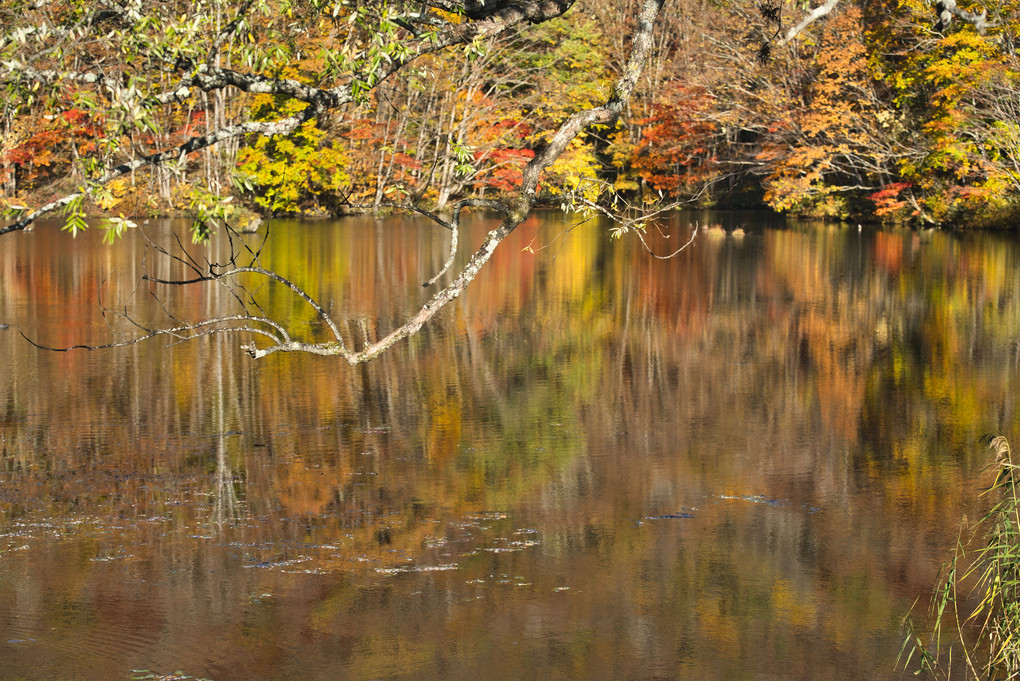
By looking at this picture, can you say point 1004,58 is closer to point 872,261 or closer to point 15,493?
point 872,261

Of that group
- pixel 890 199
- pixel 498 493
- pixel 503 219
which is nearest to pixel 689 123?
pixel 890 199

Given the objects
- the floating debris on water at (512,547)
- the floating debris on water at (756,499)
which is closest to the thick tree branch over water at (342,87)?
the floating debris on water at (512,547)

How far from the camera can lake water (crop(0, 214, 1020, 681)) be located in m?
5.82

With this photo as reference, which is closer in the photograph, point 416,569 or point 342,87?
point 342,87

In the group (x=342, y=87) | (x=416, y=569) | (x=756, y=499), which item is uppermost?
(x=342, y=87)

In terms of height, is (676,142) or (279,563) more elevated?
(676,142)

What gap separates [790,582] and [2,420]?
7.40 m

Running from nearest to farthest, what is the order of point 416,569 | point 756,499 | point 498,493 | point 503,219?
A: point 503,219, point 416,569, point 756,499, point 498,493

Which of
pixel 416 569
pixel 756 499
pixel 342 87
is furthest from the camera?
pixel 756 499

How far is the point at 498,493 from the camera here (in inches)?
329

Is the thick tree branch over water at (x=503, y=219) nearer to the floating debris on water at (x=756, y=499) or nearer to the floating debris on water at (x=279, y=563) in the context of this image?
the floating debris on water at (x=279, y=563)

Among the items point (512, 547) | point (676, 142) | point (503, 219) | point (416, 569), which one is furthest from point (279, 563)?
point (676, 142)

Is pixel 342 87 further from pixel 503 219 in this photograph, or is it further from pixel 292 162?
pixel 292 162

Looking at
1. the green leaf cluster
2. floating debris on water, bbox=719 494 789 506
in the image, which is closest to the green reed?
floating debris on water, bbox=719 494 789 506
